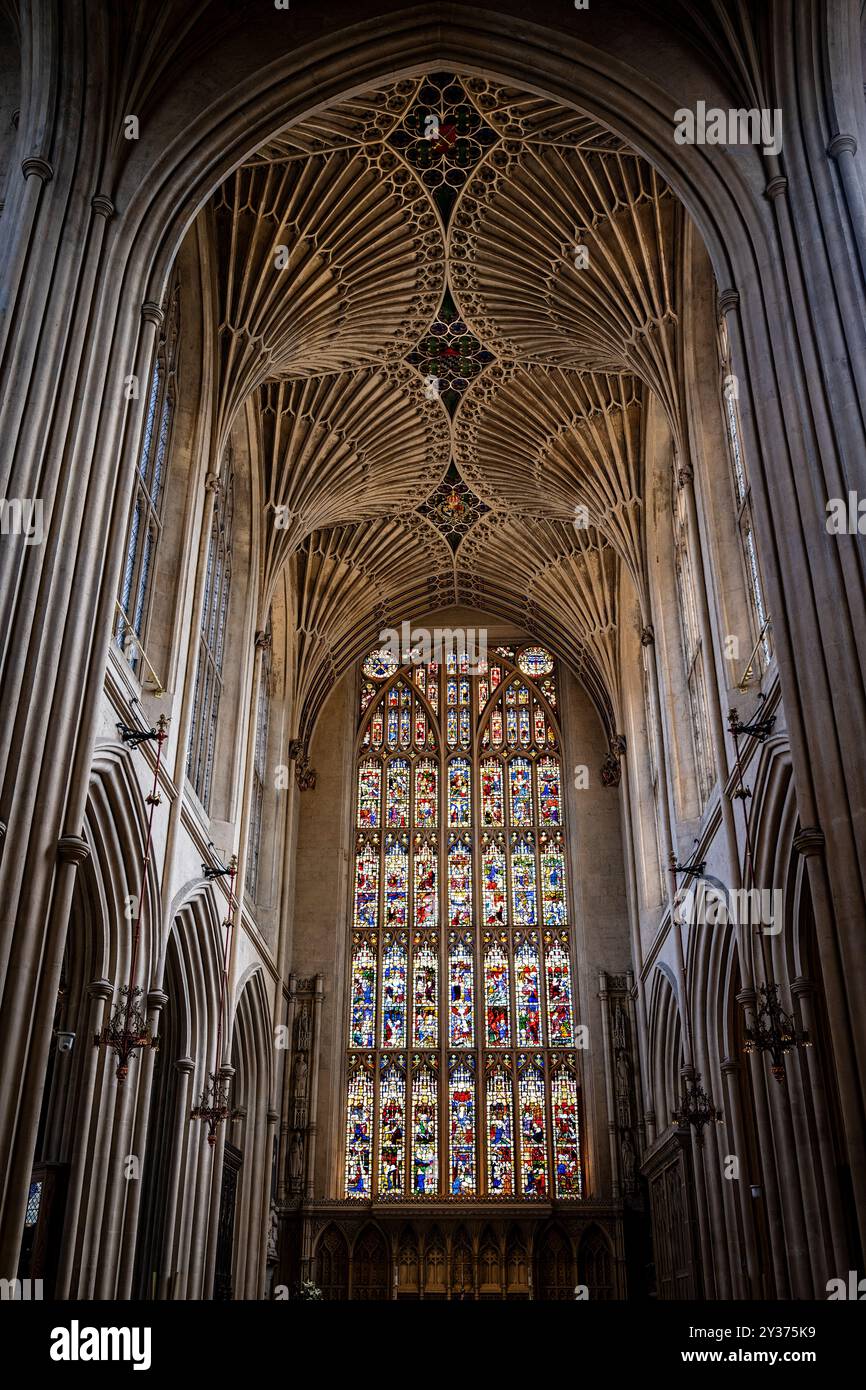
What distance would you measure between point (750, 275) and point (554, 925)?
15.7 m

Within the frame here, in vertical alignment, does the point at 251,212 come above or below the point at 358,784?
above

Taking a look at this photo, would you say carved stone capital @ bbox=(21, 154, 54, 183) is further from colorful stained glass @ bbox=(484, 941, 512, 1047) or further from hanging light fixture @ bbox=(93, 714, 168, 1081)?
colorful stained glass @ bbox=(484, 941, 512, 1047)

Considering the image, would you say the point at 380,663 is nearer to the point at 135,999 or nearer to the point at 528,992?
the point at 528,992

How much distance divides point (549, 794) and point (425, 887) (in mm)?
3337

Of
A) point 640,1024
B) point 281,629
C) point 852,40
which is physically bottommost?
A: point 640,1024

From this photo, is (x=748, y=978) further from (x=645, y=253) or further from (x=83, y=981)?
(x=645, y=253)

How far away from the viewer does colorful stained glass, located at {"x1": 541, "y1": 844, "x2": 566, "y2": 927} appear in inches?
1005

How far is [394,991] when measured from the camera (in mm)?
25141

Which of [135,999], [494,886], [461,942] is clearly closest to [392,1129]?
[461,942]

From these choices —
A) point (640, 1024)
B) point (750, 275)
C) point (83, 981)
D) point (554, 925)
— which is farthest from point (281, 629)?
point (750, 275)

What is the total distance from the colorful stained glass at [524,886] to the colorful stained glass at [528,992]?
0.42 m

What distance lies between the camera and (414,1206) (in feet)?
74.1

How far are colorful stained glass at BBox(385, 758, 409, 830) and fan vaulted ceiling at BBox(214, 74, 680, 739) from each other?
258 cm

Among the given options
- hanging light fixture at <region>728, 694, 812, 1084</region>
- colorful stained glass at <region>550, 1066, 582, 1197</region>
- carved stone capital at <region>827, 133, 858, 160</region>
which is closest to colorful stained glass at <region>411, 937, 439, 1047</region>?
colorful stained glass at <region>550, 1066, 582, 1197</region>
